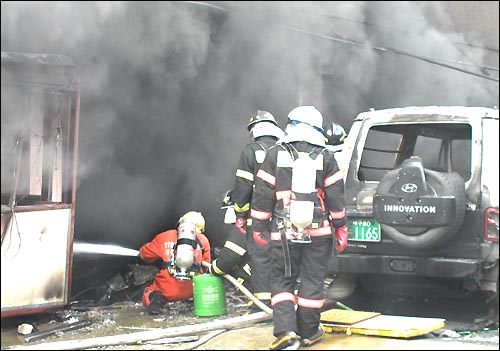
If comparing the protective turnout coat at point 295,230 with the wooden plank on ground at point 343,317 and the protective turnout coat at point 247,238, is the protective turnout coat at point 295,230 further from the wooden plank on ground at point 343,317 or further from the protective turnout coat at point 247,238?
the wooden plank on ground at point 343,317

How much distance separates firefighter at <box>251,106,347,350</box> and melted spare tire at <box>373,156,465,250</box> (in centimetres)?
58

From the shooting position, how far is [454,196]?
5.52 meters

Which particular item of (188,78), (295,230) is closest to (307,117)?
(295,230)

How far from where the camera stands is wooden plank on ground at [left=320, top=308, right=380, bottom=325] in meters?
5.53

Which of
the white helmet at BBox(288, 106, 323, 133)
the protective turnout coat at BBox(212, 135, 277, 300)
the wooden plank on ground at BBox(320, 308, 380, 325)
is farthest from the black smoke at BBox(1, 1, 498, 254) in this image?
the wooden plank on ground at BBox(320, 308, 380, 325)

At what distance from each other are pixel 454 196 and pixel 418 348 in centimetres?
122

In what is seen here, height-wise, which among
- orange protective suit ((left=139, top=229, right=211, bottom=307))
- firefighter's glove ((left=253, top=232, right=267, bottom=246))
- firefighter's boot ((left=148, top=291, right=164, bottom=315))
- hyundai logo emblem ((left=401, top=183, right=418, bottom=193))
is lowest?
firefighter's boot ((left=148, top=291, right=164, bottom=315))

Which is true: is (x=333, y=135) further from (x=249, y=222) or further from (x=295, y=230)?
(x=295, y=230)

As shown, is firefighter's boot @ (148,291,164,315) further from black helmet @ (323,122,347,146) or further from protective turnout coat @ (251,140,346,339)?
black helmet @ (323,122,347,146)

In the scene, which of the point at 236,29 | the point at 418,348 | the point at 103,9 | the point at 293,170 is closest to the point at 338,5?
the point at 236,29

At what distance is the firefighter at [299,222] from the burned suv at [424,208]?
0.67 meters

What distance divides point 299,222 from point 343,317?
1052 millimetres

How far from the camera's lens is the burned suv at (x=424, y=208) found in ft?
18.3

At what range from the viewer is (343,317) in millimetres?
5652
